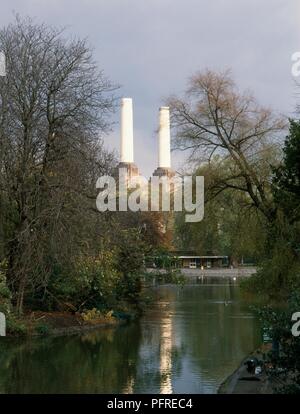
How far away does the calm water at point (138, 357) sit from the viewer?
1686cm

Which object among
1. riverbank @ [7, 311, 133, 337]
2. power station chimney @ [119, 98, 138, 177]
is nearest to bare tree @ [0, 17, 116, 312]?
riverbank @ [7, 311, 133, 337]

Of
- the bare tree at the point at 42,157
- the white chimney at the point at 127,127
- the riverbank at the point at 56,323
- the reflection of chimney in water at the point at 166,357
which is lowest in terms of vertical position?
the reflection of chimney in water at the point at 166,357

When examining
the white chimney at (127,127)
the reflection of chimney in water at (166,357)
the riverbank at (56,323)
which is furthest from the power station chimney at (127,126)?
the reflection of chimney in water at (166,357)

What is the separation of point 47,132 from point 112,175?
417 centimetres

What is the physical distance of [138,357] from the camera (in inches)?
856

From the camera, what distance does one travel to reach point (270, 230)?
2575cm

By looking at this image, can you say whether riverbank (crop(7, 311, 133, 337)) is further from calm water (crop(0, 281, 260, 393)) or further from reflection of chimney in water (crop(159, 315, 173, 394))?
reflection of chimney in water (crop(159, 315, 173, 394))

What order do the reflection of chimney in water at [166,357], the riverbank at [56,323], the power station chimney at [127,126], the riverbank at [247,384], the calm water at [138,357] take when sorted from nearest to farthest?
1. the riverbank at [247,384]
2. the reflection of chimney in water at [166,357]
3. the calm water at [138,357]
4. the riverbank at [56,323]
5. the power station chimney at [127,126]

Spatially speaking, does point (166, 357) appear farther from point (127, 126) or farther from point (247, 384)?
point (127, 126)

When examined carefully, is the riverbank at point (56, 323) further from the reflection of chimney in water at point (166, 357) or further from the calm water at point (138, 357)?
the reflection of chimney in water at point (166, 357)

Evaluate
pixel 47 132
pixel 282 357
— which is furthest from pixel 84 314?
pixel 282 357

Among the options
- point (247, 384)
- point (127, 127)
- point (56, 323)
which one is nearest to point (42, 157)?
point (56, 323)

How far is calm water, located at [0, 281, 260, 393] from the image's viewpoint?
1686 centimetres

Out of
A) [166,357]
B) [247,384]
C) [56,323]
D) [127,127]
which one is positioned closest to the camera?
[247,384]
